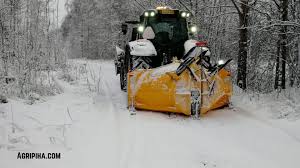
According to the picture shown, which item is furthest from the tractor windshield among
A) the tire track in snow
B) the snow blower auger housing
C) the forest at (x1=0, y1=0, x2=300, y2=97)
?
the tire track in snow

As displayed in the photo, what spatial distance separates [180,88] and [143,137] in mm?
1766

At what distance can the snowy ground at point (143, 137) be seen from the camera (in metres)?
4.50

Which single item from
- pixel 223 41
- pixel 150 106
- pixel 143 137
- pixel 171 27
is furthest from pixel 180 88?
pixel 223 41

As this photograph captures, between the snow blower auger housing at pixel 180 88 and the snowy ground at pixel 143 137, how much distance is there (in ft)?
0.70

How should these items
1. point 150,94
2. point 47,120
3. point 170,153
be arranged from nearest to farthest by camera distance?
point 170,153 → point 47,120 → point 150,94

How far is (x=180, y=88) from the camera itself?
6898 mm

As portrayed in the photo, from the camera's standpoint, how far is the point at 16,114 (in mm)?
6059

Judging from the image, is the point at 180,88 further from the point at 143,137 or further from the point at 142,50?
the point at 143,137

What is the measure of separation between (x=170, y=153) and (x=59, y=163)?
56.3 inches

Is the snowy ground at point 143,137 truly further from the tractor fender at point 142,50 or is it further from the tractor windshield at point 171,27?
the tractor windshield at point 171,27

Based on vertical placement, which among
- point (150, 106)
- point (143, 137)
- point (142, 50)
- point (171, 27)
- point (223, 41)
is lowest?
point (143, 137)

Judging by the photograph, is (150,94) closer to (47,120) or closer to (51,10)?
(47,120)

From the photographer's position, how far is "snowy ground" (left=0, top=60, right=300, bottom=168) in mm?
4500

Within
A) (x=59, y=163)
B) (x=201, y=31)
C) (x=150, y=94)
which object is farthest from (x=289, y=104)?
(x=201, y=31)
